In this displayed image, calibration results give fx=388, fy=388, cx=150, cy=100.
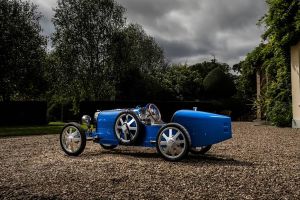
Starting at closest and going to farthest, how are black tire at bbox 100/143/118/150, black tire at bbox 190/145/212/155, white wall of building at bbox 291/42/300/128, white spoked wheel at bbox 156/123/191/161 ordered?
white spoked wheel at bbox 156/123/191/161 → black tire at bbox 190/145/212/155 → black tire at bbox 100/143/118/150 → white wall of building at bbox 291/42/300/128

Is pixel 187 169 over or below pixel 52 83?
below

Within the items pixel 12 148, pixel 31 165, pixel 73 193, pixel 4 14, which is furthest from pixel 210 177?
pixel 4 14

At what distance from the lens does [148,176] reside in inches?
242

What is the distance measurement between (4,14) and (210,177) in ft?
81.5

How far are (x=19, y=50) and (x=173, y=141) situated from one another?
2180 cm

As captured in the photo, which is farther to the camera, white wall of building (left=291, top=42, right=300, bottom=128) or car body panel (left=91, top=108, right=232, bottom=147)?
white wall of building (left=291, top=42, right=300, bottom=128)

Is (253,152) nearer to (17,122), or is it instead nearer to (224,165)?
(224,165)

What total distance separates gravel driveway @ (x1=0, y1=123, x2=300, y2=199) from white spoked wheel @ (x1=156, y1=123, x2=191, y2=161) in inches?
7.7

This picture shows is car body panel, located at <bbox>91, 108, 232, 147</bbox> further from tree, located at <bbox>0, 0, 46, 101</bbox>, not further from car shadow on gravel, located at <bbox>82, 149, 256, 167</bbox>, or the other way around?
tree, located at <bbox>0, 0, 46, 101</bbox>

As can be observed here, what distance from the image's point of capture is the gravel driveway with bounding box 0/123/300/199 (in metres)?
5.05

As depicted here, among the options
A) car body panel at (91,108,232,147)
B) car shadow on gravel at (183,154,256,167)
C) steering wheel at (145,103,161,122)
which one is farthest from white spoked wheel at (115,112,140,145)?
car shadow on gravel at (183,154,256,167)

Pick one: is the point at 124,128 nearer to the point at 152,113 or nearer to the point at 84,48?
the point at 152,113

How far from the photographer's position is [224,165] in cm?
719

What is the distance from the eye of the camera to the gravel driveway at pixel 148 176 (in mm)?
5055
